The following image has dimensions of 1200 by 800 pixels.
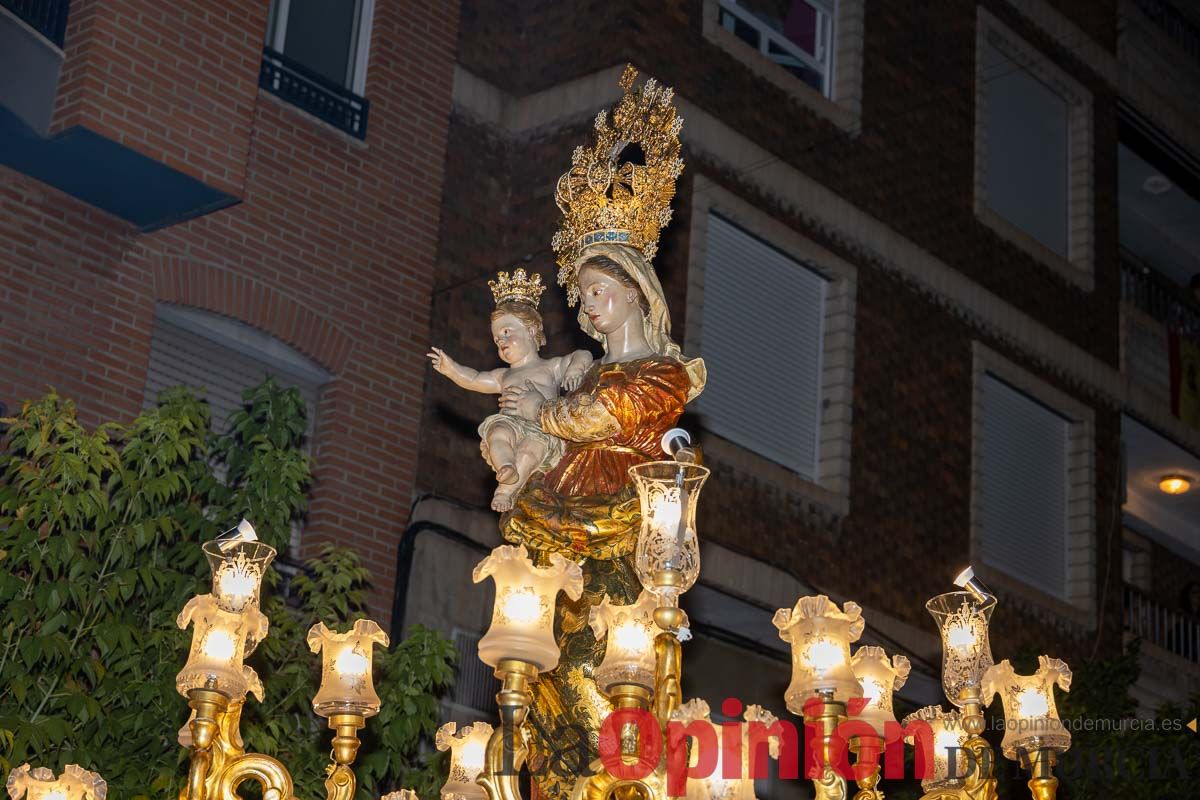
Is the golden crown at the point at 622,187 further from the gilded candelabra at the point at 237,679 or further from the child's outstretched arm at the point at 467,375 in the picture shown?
the gilded candelabra at the point at 237,679

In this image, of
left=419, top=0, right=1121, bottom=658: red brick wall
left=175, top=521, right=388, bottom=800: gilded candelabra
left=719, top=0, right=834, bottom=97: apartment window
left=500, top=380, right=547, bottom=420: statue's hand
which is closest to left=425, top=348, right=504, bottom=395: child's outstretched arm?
left=500, top=380, right=547, bottom=420: statue's hand

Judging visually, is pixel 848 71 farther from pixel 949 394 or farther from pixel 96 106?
pixel 96 106

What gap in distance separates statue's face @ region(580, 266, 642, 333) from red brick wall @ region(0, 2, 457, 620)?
18.7ft

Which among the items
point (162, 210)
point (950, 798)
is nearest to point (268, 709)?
point (162, 210)

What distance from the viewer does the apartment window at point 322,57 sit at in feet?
46.2

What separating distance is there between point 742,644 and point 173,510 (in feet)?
21.4

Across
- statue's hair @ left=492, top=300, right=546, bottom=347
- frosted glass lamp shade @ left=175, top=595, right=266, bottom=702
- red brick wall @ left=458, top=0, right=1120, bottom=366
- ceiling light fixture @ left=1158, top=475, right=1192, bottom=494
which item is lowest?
frosted glass lamp shade @ left=175, top=595, right=266, bottom=702

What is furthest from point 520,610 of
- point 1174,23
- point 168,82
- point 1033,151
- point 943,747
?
point 1174,23

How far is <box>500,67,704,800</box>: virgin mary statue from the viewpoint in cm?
685

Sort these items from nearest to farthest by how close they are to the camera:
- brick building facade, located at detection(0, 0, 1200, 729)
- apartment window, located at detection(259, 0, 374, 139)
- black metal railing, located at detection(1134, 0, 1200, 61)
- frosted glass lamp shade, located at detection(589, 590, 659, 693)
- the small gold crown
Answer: frosted glass lamp shade, located at detection(589, 590, 659, 693), the small gold crown, brick building facade, located at detection(0, 0, 1200, 729), apartment window, located at detection(259, 0, 374, 139), black metal railing, located at detection(1134, 0, 1200, 61)

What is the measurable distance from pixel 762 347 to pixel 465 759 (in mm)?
8848

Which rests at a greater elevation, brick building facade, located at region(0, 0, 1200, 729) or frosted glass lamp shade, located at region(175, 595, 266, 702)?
brick building facade, located at region(0, 0, 1200, 729)

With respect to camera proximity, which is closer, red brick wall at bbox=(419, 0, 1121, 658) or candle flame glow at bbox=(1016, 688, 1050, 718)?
candle flame glow at bbox=(1016, 688, 1050, 718)

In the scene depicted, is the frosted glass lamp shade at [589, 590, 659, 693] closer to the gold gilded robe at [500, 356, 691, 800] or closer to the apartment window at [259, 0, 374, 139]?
the gold gilded robe at [500, 356, 691, 800]
